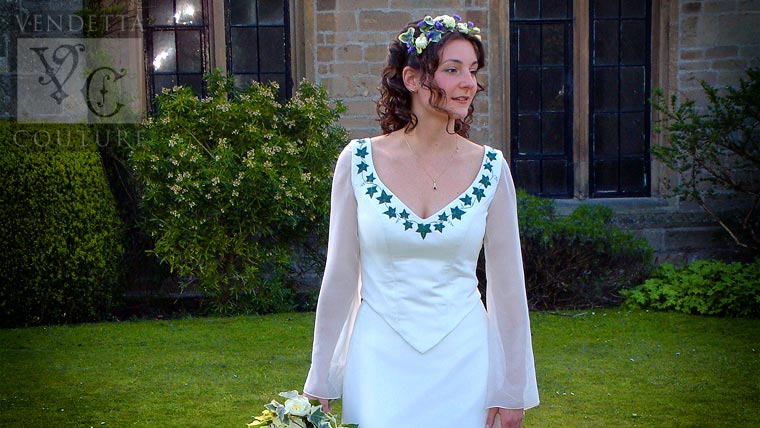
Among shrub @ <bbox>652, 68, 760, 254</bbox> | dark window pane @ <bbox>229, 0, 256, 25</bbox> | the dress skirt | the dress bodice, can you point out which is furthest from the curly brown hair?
dark window pane @ <bbox>229, 0, 256, 25</bbox>

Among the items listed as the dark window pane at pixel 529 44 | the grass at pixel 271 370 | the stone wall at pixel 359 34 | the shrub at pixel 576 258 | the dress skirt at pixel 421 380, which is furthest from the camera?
the dark window pane at pixel 529 44

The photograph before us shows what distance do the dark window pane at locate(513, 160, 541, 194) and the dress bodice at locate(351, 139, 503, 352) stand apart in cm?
736

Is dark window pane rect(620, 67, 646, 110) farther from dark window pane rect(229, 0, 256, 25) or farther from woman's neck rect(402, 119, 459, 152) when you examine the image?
woman's neck rect(402, 119, 459, 152)

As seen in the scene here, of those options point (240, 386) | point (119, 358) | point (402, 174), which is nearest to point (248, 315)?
point (119, 358)

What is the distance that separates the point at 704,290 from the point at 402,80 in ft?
20.6

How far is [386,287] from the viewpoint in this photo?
9.37 ft

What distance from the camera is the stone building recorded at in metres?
9.59

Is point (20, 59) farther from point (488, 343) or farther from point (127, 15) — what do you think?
point (488, 343)

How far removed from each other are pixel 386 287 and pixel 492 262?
1.11ft

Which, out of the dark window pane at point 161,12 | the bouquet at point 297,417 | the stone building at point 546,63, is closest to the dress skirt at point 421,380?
the bouquet at point 297,417

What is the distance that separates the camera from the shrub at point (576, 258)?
28.7 ft

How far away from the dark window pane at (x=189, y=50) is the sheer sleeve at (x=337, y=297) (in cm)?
721

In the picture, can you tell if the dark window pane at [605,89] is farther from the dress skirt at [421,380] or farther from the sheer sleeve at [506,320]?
the dress skirt at [421,380]

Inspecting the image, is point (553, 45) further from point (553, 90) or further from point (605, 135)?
point (605, 135)
